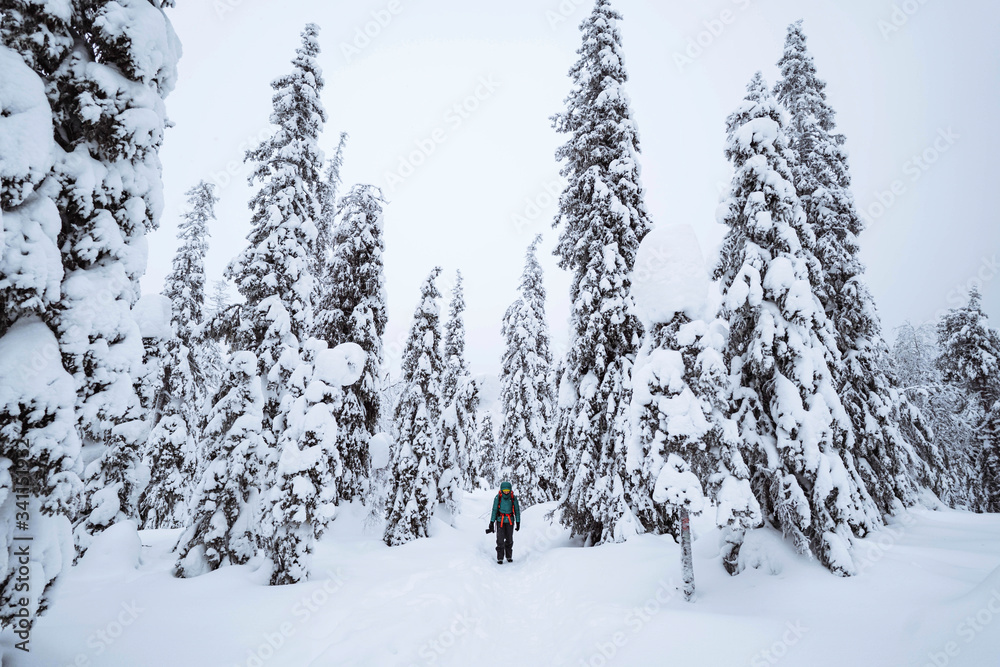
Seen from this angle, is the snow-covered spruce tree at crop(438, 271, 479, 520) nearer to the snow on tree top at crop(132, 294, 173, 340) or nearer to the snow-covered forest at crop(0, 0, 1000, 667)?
the snow-covered forest at crop(0, 0, 1000, 667)

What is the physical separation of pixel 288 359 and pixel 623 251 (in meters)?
9.97

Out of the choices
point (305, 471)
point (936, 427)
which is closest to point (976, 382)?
point (936, 427)

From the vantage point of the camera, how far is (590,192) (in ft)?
43.5

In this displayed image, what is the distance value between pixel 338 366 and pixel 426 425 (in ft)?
24.0

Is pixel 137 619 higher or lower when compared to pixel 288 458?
lower

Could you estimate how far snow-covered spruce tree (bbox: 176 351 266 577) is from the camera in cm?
1017

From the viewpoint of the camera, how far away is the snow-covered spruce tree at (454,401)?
17766 millimetres

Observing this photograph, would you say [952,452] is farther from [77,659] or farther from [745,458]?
[77,659]

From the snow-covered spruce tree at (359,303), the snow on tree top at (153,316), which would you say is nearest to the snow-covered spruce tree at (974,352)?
the snow-covered spruce tree at (359,303)

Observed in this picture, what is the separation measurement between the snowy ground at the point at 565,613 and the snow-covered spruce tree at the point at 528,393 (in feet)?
43.9

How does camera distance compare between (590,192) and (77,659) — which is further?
(590,192)

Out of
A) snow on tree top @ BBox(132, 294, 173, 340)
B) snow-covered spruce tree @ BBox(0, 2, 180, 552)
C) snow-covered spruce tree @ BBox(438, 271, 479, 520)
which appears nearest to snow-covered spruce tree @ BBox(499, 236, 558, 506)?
snow-covered spruce tree @ BBox(438, 271, 479, 520)

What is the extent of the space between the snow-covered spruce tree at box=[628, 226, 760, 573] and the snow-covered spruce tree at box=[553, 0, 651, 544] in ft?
12.9

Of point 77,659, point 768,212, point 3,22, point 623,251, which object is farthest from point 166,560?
point 768,212
